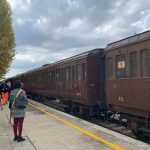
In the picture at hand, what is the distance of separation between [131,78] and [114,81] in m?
1.64

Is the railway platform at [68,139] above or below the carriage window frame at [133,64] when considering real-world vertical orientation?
below

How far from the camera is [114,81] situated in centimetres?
1354

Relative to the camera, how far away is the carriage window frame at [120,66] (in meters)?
12.7

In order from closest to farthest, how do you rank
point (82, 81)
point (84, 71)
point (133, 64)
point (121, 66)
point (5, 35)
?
point (133, 64), point (121, 66), point (84, 71), point (82, 81), point (5, 35)

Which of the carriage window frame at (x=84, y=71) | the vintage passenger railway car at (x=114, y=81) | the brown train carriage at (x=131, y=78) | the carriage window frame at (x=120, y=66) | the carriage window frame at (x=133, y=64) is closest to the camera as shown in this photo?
the brown train carriage at (x=131, y=78)

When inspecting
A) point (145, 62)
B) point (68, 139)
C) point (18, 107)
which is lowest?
point (68, 139)

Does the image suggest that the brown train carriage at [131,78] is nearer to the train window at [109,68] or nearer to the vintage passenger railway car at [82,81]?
the train window at [109,68]

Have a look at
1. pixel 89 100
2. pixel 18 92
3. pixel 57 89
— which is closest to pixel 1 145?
pixel 18 92

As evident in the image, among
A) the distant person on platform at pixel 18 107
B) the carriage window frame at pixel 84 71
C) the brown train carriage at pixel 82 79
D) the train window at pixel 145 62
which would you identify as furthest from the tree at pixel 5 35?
the train window at pixel 145 62

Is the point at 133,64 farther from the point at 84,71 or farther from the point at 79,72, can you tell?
the point at 79,72

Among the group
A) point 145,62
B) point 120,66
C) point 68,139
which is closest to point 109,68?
point 120,66

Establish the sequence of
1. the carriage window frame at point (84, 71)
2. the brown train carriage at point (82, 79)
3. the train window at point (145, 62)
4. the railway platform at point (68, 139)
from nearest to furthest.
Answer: the railway platform at point (68, 139)
the train window at point (145, 62)
the brown train carriage at point (82, 79)
the carriage window frame at point (84, 71)

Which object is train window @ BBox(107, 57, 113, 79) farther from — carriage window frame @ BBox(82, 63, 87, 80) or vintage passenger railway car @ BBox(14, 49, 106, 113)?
carriage window frame @ BBox(82, 63, 87, 80)

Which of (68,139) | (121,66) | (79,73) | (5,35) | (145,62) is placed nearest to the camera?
(68,139)
